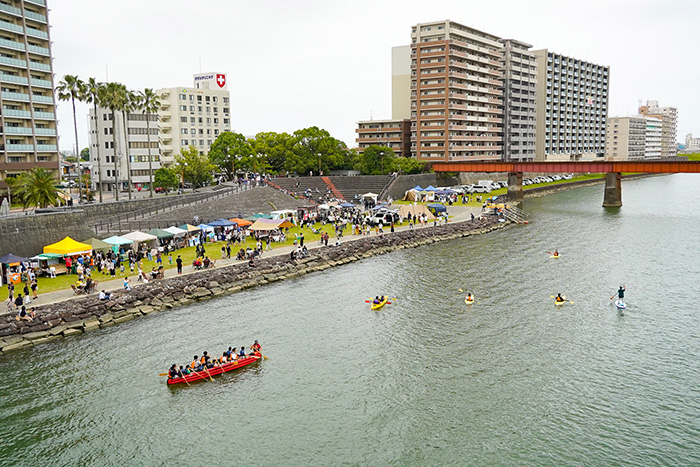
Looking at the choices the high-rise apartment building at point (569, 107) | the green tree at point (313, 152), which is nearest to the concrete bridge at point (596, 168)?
the green tree at point (313, 152)

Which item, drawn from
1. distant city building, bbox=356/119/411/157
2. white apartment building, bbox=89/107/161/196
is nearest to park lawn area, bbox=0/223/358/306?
white apartment building, bbox=89/107/161/196

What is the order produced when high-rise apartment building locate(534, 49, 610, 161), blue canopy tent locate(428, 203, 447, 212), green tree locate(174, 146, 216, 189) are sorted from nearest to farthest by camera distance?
blue canopy tent locate(428, 203, 447, 212) → green tree locate(174, 146, 216, 189) → high-rise apartment building locate(534, 49, 610, 161)

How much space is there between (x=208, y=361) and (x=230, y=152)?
71.8 meters

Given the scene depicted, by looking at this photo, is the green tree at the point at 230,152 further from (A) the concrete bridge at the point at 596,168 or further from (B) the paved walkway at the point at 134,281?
(B) the paved walkway at the point at 134,281

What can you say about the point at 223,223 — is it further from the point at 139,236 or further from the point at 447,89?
the point at 447,89

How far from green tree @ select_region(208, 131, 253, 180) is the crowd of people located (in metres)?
70.3

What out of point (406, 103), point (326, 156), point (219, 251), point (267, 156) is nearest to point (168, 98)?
point (267, 156)

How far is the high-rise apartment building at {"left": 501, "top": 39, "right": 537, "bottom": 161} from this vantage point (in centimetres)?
14000

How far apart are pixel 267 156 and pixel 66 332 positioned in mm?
70590

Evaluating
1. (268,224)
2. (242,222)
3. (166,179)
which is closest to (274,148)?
(166,179)

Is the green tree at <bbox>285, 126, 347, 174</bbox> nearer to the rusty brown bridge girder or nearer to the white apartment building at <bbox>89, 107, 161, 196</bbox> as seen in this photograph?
the rusty brown bridge girder

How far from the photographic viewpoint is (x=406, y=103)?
5453 inches

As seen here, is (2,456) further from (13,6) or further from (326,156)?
(326,156)

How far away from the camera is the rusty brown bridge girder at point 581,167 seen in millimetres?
86781
